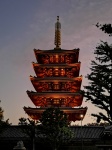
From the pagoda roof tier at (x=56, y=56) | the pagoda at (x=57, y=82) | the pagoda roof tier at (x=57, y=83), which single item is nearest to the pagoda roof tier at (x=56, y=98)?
the pagoda at (x=57, y=82)

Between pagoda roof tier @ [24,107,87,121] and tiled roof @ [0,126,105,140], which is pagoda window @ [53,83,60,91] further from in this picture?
tiled roof @ [0,126,105,140]

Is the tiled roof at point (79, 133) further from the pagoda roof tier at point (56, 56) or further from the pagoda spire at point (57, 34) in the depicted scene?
the pagoda spire at point (57, 34)

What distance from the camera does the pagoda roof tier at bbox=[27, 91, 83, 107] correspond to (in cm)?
6362

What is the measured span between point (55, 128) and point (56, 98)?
2617 cm

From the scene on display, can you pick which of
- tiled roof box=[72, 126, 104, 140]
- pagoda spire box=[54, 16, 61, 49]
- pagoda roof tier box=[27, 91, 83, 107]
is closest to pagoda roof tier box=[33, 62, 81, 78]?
pagoda roof tier box=[27, 91, 83, 107]

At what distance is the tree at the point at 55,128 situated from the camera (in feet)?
126

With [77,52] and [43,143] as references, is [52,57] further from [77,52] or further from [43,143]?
[43,143]

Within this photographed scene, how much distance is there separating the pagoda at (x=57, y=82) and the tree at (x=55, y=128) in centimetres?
2157

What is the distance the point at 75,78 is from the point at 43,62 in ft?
27.1

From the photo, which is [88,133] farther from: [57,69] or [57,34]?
[57,34]

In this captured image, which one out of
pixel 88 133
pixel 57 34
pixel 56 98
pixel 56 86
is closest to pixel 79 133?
pixel 88 133

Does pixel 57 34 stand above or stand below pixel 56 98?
above

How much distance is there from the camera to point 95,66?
22.9 m

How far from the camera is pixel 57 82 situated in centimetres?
6512
